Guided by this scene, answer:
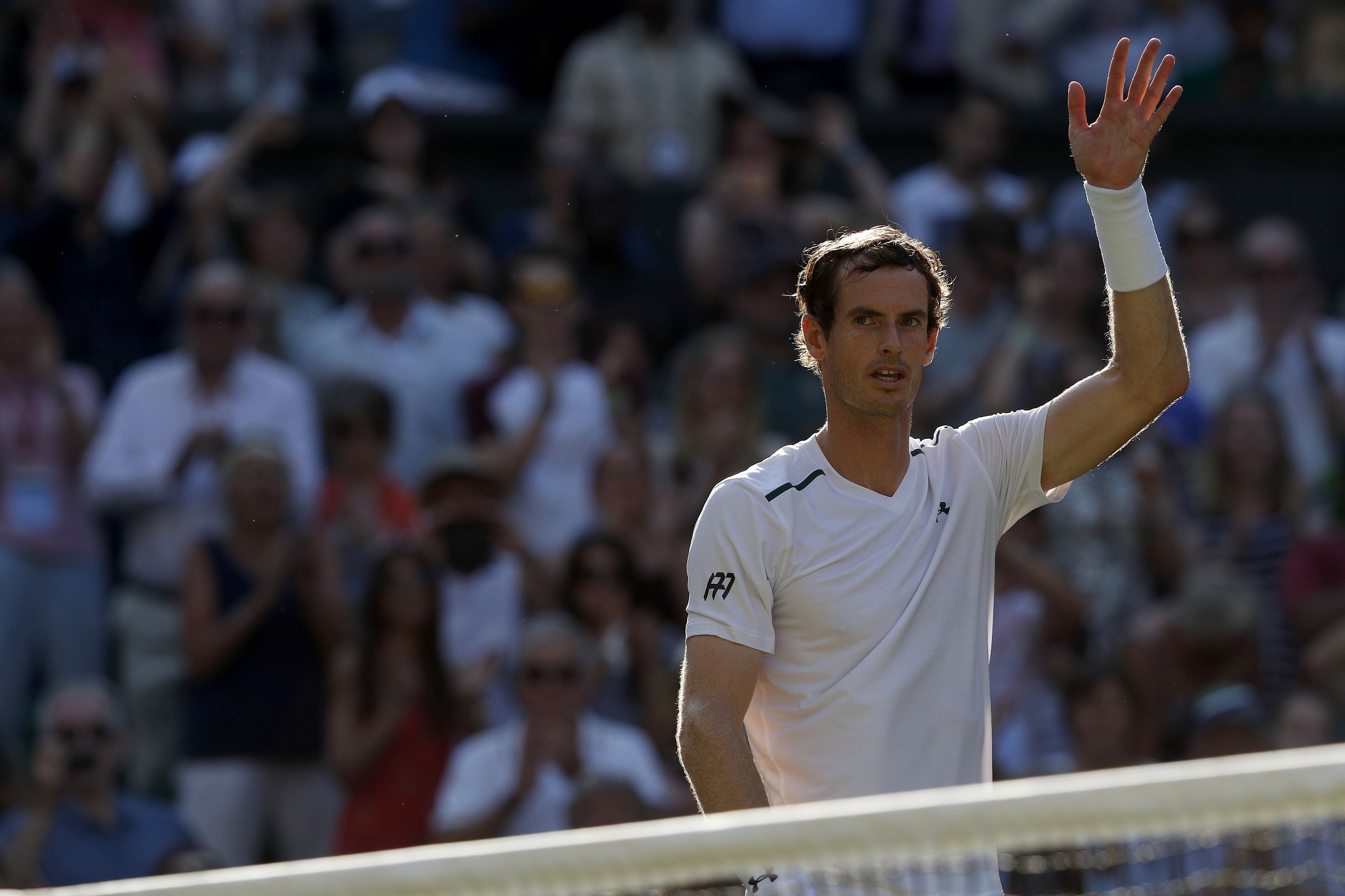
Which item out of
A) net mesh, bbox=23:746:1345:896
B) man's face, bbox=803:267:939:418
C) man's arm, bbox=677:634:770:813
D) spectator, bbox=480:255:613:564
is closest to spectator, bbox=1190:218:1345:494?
spectator, bbox=480:255:613:564

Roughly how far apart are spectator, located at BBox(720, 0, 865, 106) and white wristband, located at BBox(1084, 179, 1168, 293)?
26.2 ft

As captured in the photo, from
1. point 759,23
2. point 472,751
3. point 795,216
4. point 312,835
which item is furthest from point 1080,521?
point 759,23

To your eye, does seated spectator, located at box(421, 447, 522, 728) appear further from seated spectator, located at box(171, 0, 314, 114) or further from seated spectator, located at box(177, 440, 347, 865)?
seated spectator, located at box(171, 0, 314, 114)

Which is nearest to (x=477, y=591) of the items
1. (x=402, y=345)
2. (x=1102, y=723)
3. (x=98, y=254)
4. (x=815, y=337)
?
(x=402, y=345)

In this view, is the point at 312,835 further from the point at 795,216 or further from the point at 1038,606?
the point at 795,216

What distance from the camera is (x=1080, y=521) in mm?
8773

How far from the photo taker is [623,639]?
8336mm

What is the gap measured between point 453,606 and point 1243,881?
14.8 feet

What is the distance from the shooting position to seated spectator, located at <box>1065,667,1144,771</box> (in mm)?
8094

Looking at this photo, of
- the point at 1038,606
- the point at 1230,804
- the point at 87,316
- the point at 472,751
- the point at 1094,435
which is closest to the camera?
the point at 1230,804

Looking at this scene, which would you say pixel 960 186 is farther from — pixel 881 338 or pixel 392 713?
pixel 881 338

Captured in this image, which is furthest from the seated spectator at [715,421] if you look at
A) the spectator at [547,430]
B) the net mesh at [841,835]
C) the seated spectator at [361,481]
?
the net mesh at [841,835]

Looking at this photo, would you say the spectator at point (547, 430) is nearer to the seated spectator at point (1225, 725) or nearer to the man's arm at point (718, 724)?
the seated spectator at point (1225, 725)

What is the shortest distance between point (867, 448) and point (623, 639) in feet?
14.9
